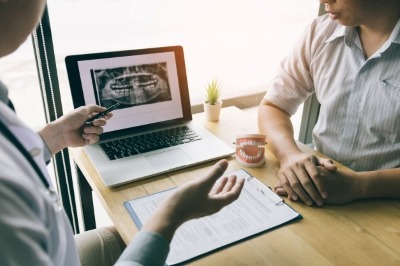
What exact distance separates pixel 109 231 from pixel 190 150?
385 millimetres

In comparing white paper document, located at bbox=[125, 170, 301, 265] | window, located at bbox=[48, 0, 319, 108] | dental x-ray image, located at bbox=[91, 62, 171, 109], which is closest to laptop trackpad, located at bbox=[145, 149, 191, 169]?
white paper document, located at bbox=[125, 170, 301, 265]

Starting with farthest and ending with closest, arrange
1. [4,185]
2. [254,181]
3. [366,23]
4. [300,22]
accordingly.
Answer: [300,22], [366,23], [254,181], [4,185]

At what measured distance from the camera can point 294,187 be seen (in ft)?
2.98

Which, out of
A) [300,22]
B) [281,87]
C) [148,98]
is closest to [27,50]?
[148,98]

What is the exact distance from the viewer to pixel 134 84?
1.21 meters

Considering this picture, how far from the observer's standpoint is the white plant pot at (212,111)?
141 cm

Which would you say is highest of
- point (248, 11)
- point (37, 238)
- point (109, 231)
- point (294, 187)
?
point (248, 11)

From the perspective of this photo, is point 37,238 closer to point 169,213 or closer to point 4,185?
point 4,185

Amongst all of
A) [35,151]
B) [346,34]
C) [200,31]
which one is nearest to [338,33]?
[346,34]

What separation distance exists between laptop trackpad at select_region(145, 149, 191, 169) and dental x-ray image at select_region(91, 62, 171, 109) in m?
0.24

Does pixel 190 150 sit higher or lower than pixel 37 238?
lower

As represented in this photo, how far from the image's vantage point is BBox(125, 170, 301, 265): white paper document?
0.72 meters

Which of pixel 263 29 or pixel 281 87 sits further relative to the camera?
pixel 263 29

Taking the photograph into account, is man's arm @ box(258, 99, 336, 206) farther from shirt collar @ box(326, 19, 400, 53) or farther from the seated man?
shirt collar @ box(326, 19, 400, 53)
